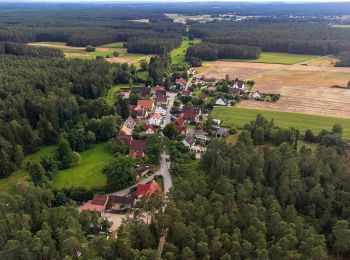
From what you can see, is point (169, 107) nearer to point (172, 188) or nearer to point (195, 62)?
point (172, 188)

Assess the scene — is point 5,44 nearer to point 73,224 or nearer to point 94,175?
point 94,175

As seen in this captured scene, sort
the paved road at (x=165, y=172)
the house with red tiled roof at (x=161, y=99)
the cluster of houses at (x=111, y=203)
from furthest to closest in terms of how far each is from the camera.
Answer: the house with red tiled roof at (x=161, y=99) < the paved road at (x=165, y=172) < the cluster of houses at (x=111, y=203)

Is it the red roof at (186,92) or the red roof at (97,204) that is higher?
the red roof at (186,92)

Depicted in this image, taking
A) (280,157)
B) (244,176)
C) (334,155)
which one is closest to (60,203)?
(244,176)

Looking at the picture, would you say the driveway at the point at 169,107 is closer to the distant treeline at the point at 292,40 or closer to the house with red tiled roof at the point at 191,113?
the house with red tiled roof at the point at 191,113

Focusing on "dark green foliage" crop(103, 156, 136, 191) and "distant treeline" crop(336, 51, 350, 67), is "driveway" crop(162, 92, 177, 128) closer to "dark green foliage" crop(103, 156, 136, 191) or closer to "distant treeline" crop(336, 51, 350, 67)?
"dark green foliage" crop(103, 156, 136, 191)

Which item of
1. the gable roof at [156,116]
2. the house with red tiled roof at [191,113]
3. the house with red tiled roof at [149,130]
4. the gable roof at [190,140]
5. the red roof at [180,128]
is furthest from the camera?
the house with red tiled roof at [191,113]

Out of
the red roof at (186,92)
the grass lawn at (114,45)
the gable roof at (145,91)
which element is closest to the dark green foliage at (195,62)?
the red roof at (186,92)
